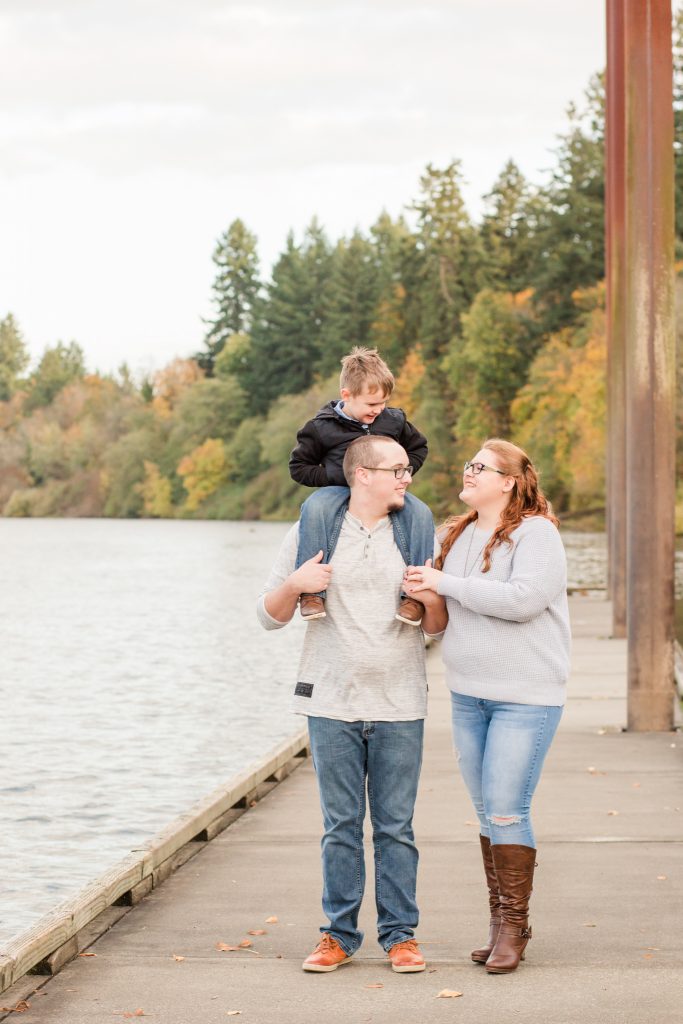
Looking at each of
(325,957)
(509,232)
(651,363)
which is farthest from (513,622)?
(509,232)

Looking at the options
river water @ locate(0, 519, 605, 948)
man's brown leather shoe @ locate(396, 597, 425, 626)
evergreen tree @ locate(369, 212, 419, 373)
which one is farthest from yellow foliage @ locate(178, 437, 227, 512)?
man's brown leather shoe @ locate(396, 597, 425, 626)

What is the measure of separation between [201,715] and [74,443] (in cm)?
10843

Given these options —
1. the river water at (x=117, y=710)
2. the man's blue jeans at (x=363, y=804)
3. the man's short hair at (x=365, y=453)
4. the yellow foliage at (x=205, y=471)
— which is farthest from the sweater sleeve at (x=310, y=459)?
the yellow foliage at (x=205, y=471)

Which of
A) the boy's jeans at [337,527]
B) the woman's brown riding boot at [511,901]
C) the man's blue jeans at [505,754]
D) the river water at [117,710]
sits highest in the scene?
the boy's jeans at [337,527]

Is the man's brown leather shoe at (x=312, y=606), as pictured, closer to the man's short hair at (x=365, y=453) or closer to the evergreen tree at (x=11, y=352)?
the man's short hair at (x=365, y=453)

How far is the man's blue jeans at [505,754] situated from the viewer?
198 inches

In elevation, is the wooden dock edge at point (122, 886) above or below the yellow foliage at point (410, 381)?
below

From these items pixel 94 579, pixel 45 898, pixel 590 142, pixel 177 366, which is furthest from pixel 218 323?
pixel 45 898

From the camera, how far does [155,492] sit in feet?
379

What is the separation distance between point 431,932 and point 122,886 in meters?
1.23

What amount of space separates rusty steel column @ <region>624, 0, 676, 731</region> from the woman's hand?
5995 millimetres

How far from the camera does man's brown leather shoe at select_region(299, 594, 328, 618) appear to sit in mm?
4992

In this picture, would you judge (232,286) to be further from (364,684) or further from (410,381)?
(364,684)

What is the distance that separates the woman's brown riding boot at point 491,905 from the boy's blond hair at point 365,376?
1.49m
